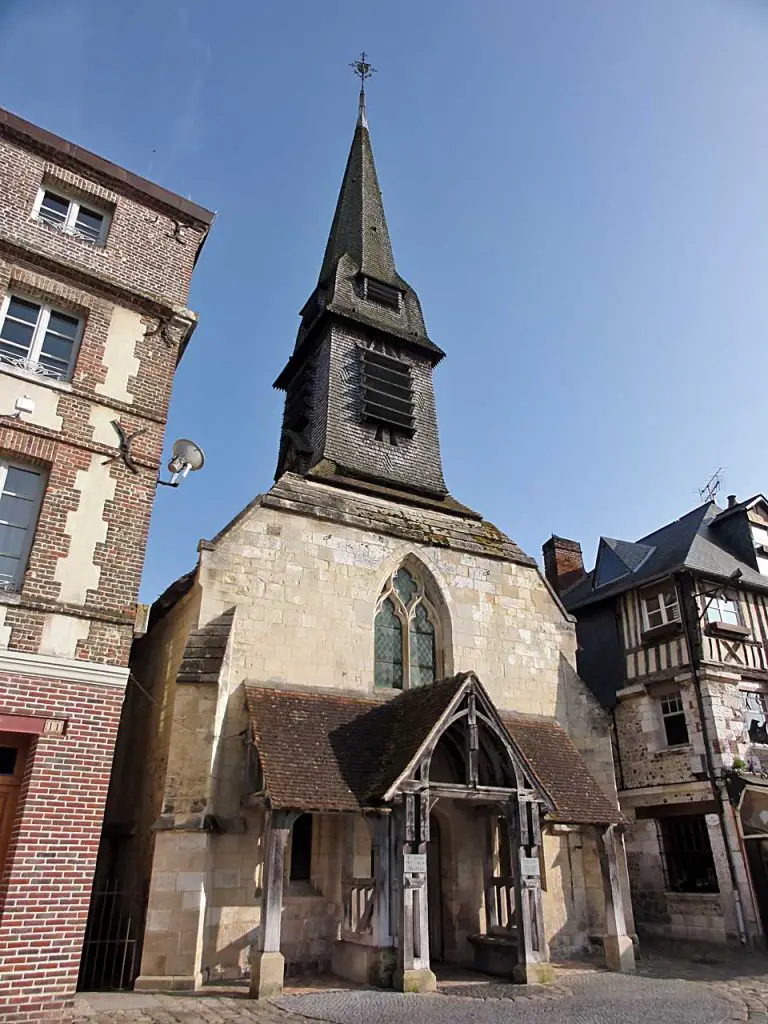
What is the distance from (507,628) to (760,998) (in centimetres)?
609

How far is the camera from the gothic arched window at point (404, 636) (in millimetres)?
11625

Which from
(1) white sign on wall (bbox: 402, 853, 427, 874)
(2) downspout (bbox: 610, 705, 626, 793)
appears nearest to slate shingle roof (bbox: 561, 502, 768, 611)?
(2) downspout (bbox: 610, 705, 626, 793)

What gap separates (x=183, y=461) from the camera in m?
9.00

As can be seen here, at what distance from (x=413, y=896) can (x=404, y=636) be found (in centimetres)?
445

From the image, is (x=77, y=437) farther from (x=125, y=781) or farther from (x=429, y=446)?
(x=429, y=446)

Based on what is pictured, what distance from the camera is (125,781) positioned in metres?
11.9

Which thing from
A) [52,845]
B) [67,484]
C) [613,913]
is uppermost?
[67,484]

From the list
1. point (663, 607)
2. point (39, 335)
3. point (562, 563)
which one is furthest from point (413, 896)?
point (562, 563)

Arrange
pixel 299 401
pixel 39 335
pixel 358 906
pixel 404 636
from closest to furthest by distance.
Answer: pixel 39 335, pixel 358 906, pixel 404 636, pixel 299 401

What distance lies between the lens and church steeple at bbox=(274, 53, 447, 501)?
1431cm

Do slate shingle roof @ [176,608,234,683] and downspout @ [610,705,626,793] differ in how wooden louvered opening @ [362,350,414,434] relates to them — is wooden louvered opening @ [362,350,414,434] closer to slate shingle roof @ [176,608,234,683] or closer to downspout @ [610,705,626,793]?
slate shingle roof @ [176,608,234,683]

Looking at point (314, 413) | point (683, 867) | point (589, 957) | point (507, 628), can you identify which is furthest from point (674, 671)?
point (314, 413)

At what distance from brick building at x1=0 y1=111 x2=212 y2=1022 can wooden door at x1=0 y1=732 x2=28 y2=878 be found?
14 mm

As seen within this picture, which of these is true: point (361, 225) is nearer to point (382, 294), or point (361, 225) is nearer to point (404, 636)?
point (382, 294)
